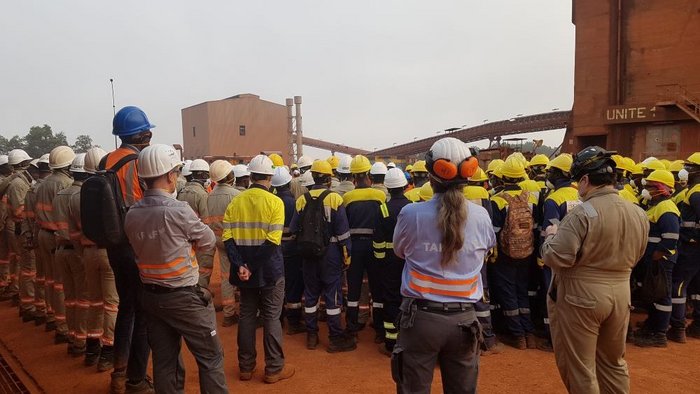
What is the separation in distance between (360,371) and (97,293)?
312 centimetres

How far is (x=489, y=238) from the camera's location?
281cm

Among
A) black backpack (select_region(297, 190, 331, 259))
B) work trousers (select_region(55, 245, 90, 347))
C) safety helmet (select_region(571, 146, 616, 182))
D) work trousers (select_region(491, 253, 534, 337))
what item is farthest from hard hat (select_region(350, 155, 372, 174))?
work trousers (select_region(55, 245, 90, 347))

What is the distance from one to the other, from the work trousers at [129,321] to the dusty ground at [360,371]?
2.02ft

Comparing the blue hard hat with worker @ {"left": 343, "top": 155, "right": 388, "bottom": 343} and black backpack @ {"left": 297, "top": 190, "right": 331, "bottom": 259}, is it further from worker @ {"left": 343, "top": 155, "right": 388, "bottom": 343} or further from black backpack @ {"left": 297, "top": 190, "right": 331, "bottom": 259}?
worker @ {"left": 343, "top": 155, "right": 388, "bottom": 343}

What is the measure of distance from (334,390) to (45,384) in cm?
318

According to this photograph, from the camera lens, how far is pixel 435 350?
2637 millimetres

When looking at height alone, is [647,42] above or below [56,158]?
above

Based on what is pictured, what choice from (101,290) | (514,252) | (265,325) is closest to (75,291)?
(101,290)

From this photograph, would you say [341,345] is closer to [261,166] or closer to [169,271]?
[261,166]

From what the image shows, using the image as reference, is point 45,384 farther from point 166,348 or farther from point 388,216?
point 388,216

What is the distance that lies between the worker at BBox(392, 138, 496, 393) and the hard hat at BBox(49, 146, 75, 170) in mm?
5252

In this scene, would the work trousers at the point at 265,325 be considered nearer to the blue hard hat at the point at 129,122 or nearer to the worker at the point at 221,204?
the blue hard hat at the point at 129,122

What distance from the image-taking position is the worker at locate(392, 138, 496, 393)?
2.63m

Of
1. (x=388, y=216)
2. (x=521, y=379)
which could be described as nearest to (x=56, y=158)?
(x=388, y=216)
